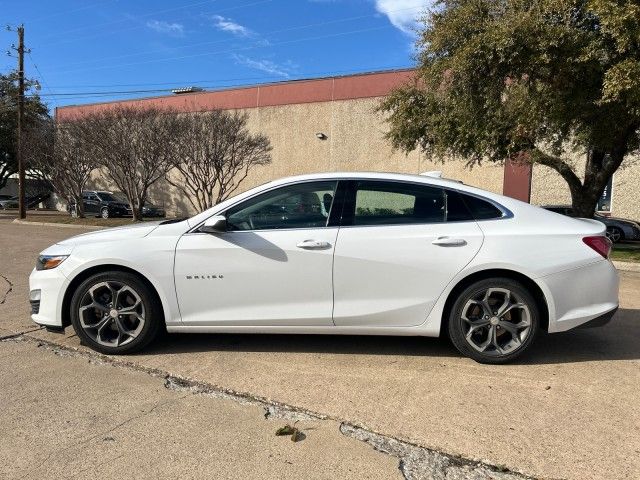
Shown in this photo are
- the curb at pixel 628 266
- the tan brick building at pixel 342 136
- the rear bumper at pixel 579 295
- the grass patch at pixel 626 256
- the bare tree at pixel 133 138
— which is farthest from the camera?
the tan brick building at pixel 342 136

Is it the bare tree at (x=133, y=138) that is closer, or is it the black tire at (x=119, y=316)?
the black tire at (x=119, y=316)

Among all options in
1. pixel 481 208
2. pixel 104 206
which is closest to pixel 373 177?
pixel 481 208

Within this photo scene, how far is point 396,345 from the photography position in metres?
4.90

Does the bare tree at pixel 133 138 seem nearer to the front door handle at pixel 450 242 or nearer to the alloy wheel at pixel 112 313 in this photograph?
the alloy wheel at pixel 112 313

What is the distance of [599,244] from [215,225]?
10.1ft

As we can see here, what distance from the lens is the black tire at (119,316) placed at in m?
4.54

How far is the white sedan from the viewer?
170 inches

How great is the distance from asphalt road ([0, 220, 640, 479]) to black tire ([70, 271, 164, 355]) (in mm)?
172

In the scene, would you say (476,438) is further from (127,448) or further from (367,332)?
(127,448)

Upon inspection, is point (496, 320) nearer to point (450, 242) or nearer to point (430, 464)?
point (450, 242)

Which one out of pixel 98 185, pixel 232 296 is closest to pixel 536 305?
pixel 232 296

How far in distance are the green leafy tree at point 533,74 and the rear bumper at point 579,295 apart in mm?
7028

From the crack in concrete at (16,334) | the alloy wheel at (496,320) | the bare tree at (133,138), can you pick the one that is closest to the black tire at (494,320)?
the alloy wheel at (496,320)

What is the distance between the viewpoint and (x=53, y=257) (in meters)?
4.65
